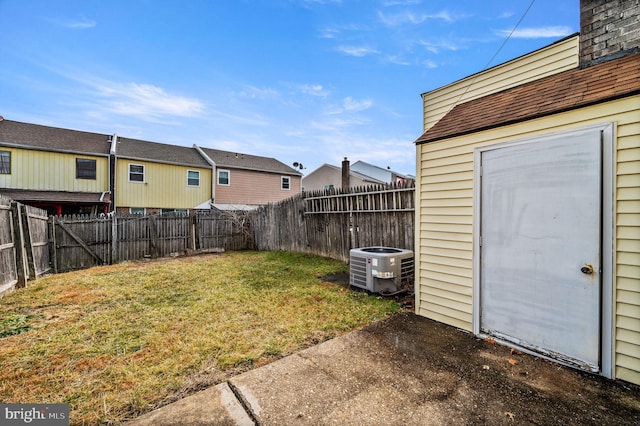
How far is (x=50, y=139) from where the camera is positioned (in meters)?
13.0

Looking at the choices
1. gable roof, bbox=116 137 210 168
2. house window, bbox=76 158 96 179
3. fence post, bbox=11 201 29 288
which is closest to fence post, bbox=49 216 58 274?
fence post, bbox=11 201 29 288

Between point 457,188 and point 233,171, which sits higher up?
point 233,171

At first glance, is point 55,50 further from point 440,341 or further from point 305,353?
point 440,341

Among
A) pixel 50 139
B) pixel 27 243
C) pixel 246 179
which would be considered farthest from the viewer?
pixel 246 179

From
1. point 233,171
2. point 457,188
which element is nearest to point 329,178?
point 233,171

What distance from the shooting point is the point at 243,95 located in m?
11.8

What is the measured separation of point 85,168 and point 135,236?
7746 millimetres

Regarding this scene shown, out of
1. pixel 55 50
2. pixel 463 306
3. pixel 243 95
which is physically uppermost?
pixel 243 95

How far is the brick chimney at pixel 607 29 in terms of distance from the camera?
279cm

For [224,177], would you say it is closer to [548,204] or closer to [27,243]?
[27,243]

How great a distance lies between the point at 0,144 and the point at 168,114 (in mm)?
6944

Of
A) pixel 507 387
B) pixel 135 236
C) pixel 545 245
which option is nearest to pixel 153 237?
pixel 135 236

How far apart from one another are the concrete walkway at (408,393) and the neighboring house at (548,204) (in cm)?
42

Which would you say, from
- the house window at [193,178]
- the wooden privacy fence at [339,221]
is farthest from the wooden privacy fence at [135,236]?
the house window at [193,178]
